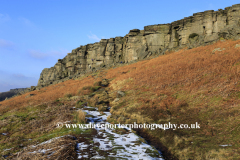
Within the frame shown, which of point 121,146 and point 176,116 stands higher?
point 176,116

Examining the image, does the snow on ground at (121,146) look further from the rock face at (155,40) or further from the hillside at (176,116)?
the rock face at (155,40)

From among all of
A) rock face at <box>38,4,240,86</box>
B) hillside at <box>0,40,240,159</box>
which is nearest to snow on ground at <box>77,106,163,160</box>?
hillside at <box>0,40,240,159</box>

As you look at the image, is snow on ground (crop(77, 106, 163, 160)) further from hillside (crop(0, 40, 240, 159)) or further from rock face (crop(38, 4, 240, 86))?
rock face (crop(38, 4, 240, 86))

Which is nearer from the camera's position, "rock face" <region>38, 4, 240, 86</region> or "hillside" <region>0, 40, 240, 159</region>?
"hillside" <region>0, 40, 240, 159</region>

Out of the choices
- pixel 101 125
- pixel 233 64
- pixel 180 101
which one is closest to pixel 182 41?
pixel 233 64

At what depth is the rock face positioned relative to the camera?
36000 mm

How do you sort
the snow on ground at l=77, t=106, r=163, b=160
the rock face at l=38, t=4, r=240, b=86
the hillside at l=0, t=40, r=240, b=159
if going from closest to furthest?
the snow on ground at l=77, t=106, r=163, b=160, the hillside at l=0, t=40, r=240, b=159, the rock face at l=38, t=4, r=240, b=86

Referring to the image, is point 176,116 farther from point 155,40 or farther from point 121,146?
point 155,40

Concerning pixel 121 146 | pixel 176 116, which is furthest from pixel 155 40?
pixel 121 146

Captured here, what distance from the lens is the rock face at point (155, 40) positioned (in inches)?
1417

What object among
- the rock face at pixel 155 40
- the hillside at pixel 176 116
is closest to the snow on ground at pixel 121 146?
the hillside at pixel 176 116

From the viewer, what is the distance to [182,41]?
1693 inches

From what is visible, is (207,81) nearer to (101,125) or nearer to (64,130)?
(101,125)

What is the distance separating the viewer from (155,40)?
4694cm
